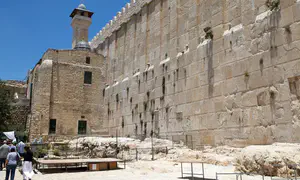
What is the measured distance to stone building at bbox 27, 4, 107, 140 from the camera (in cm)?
2283

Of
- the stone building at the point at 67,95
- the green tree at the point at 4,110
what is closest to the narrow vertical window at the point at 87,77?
the stone building at the point at 67,95

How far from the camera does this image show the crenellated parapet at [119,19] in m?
21.2

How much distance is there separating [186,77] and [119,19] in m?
11.8

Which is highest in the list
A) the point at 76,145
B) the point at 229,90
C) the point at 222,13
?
the point at 222,13

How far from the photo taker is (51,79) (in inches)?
931

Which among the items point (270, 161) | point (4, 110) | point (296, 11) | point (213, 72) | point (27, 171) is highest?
point (296, 11)

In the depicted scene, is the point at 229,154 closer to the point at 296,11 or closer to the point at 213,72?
the point at 213,72

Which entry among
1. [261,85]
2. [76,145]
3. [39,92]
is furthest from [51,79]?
[261,85]

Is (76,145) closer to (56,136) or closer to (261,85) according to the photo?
(56,136)

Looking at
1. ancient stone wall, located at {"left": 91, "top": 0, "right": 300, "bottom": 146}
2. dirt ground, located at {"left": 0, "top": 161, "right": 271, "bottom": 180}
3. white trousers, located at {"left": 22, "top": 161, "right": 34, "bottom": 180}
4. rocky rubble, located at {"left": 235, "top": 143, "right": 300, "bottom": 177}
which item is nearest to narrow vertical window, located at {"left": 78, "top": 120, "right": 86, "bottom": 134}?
ancient stone wall, located at {"left": 91, "top": 0, "right": 300, "bottom": 146}

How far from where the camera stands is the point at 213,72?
41.6 feet

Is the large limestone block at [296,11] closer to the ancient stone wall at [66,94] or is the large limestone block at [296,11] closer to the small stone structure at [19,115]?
the ancient stone wall at [66,94]

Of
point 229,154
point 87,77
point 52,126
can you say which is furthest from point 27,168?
point 87,77

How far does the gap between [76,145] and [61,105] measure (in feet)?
21.3
